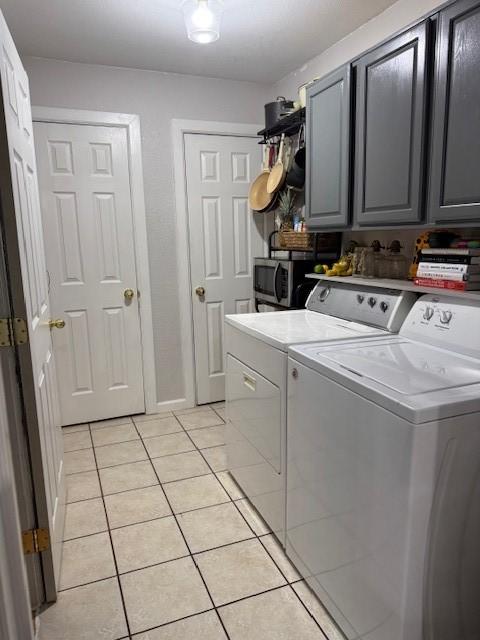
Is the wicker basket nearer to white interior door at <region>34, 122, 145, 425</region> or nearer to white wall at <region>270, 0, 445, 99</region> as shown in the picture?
white wall at <region>270, 0, 445, 99</region>

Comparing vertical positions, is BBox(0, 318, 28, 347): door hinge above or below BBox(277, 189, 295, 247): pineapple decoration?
below

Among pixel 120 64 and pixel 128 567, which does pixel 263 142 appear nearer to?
pixel 120 64

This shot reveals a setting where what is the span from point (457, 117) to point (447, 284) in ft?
1.91

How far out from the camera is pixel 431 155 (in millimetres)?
1596

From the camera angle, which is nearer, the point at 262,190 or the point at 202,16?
the point at 202,16

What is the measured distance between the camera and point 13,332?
144cm

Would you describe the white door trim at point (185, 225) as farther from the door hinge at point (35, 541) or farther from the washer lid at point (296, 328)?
the door hinge at point (35, 541)

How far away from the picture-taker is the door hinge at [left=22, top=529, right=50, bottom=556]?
5.10 feet

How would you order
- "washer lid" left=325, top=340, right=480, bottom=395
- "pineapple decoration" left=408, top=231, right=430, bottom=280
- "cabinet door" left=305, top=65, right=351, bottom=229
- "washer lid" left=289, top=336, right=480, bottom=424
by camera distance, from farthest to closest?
1. "cabinet door" left=305, top=65, right=351, bottom=229
2. "pineapple decoration" left=408, top=231, right=430, bottom=280
3. "washer lid" left=325, top=340, right=480, bottom=395
4. "washer lid" left=289, top=336, right=480, bottom=424

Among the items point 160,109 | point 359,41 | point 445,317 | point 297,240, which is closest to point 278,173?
point 297,240

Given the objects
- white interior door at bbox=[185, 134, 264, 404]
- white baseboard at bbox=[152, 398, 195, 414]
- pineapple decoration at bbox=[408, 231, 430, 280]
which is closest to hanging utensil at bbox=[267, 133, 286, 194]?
white interior door at bbox=[185, 134, 264, 404]

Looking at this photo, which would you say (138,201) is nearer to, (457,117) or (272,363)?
(272,363)

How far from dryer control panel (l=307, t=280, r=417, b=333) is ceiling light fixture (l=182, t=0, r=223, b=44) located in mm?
1343

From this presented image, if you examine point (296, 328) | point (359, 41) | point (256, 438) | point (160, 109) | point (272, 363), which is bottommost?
point (256, 438)
